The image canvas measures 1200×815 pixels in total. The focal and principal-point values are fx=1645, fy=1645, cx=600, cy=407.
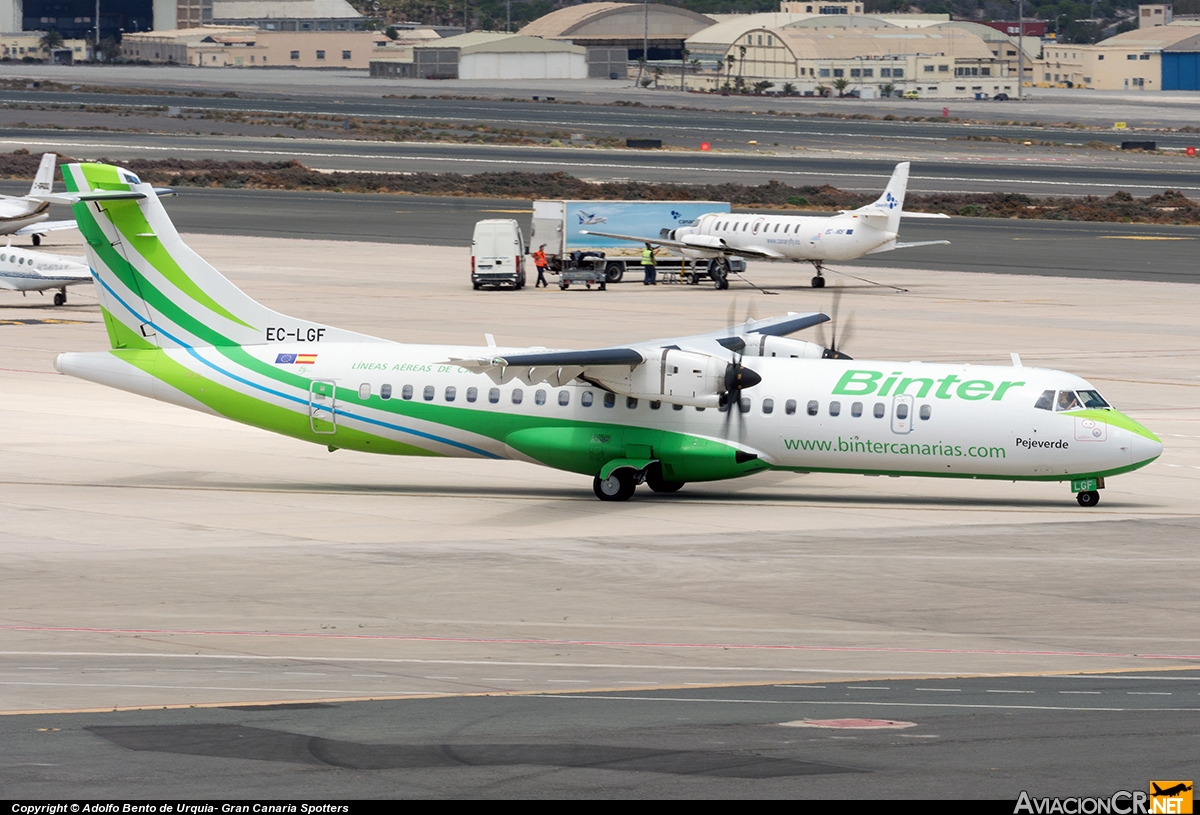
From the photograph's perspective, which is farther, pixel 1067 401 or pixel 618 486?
pixel 618 486

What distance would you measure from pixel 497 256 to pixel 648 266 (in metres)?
7.77

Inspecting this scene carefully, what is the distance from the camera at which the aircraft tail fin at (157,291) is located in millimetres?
36812

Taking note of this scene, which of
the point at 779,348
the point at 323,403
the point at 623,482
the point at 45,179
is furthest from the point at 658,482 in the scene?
the point at 45,179

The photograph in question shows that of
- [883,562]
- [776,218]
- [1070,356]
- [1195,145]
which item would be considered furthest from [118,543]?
[1195,145]

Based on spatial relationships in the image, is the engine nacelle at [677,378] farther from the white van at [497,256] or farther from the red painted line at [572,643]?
the white van at [497,256]

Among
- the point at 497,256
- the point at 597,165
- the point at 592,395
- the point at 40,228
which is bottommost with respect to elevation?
the point at 592,395

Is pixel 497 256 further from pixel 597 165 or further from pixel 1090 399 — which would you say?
pixel 597 165

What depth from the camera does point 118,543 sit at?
30094mm

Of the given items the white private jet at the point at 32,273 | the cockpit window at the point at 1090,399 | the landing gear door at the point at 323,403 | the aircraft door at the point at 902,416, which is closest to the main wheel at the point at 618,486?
the aircraft door at the point at 902,416

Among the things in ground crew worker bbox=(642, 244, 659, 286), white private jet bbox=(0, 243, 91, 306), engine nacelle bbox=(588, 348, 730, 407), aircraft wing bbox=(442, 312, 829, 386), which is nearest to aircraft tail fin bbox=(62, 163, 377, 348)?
aircraft wing bbox=(442, 312, 829, 386)

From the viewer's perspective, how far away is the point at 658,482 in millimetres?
35375

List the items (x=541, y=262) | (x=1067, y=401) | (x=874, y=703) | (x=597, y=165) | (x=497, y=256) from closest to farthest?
(x=874, y=703), (x=1067, y=401), (x=497, y=256), (x=541, y=262), (x=597, y=165)

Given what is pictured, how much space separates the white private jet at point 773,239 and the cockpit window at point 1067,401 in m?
42.0

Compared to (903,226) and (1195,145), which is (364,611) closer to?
(903,226)
